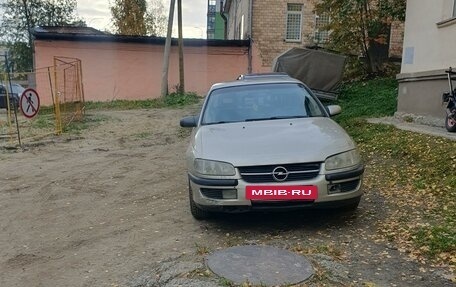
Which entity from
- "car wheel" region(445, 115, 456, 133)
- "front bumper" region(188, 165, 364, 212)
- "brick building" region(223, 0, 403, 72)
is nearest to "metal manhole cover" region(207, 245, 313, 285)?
"front bumper" region(188, 165, 364, 212)

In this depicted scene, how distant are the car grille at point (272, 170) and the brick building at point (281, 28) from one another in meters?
17.7

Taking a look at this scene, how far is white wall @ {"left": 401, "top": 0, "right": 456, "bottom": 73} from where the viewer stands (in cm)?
857

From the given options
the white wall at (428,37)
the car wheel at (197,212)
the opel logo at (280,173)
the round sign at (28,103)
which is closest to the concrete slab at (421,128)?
the white wall at (428,37)

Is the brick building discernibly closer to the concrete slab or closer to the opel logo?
the concrete slab

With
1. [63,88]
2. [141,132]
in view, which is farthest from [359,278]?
[63,88]

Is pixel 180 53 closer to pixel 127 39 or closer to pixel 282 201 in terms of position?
pixel 127 39

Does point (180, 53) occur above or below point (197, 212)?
above

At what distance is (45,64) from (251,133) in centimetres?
2018

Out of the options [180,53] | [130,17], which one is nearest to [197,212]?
[180,53]

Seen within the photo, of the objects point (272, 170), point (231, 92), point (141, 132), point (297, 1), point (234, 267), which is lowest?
point (141, 132)

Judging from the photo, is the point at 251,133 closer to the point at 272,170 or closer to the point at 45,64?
the point at 272,170

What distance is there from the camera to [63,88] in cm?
1584

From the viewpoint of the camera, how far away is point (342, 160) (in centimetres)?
402

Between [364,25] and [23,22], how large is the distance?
112 ft
